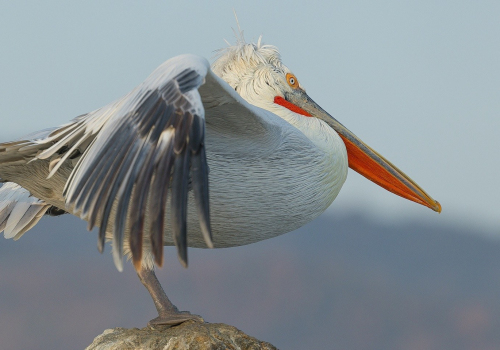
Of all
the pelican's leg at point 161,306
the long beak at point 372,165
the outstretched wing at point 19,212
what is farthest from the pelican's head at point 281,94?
the outstretched wing at point 19,212

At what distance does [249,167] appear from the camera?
3.05 m

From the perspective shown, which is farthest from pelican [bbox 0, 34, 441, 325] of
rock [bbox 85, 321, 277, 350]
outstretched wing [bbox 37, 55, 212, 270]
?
rock [bbox 85, 321, 277, 350]

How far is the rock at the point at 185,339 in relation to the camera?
3104 mm

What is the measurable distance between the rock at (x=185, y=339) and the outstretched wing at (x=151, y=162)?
3.23ft

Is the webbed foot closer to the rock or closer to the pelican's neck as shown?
the rock

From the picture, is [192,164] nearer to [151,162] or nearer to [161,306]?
[151,162]

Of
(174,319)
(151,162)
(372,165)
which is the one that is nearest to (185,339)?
(174,319)

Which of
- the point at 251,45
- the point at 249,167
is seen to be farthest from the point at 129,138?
the point at 251,45

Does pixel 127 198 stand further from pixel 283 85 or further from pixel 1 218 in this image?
pixel 1 218

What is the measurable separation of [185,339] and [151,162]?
46.1 inches

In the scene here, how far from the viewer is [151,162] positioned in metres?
2.27

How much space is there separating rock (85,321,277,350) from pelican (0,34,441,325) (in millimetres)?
124

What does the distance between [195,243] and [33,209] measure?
115 cm

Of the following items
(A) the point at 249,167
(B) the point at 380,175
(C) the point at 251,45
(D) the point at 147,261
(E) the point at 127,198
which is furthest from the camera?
(B) the point at 380,175
